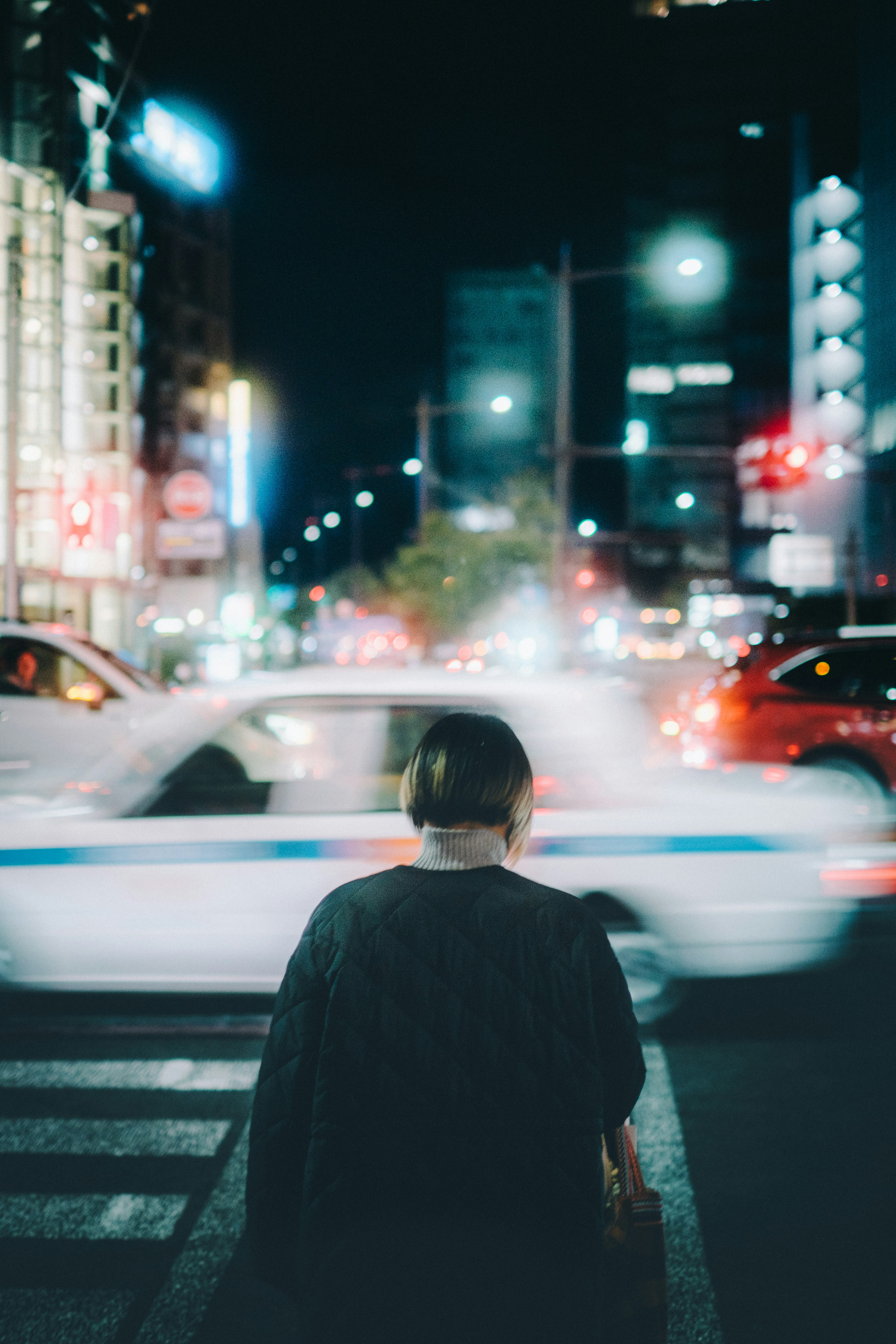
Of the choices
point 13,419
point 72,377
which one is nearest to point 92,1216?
point 13,419

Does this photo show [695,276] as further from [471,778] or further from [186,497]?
[471,778]

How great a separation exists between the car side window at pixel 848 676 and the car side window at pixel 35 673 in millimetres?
6735

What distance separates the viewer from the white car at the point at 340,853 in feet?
16.0

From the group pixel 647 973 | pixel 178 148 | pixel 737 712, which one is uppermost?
pixel 178 148

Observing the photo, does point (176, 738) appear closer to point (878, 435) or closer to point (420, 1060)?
point (420, 1060)

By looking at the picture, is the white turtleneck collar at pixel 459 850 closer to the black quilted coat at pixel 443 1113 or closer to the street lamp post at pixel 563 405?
the black quilted coat at pixel 443 1113

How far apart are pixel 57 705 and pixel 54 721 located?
161 millimetres

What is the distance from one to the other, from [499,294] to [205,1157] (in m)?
132

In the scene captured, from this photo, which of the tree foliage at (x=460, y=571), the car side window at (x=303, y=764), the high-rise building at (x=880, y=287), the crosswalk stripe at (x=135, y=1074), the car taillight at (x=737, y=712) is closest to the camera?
the crosswalk stripe at (x=135, y=1074)

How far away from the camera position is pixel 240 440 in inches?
2110

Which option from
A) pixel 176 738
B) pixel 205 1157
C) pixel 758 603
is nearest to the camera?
pixel 205 1157

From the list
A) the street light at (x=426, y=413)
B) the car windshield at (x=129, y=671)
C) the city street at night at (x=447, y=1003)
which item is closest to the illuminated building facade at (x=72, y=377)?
the street light at (x=426, y=413)

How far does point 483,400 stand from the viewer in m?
120

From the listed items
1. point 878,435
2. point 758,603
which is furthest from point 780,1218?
point 758,603
